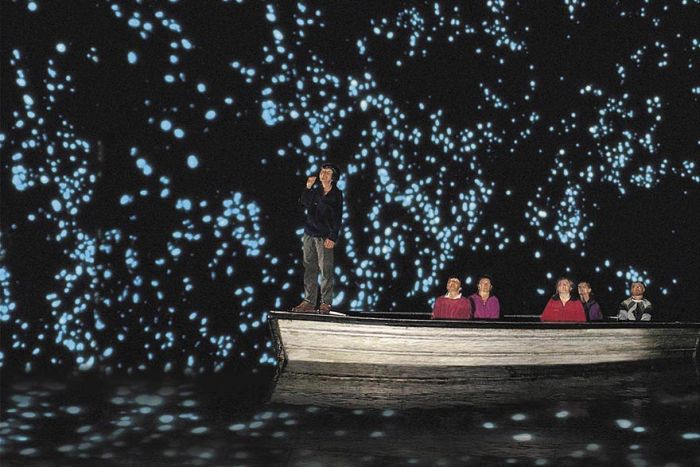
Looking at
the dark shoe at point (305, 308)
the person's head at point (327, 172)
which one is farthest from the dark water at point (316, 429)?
the person's head at point (327, 172)

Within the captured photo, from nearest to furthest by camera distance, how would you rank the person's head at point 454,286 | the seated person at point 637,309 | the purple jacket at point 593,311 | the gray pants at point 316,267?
the gray pants at point 316,267 < the person's head at point 454,286 < the purple jacket at point 593,311 < the seated person at point 637,309

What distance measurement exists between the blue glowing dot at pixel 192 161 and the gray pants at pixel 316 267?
1421 mm

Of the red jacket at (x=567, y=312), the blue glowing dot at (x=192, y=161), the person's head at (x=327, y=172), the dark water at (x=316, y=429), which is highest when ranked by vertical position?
the blue glowing dot at (x=192, y=161)

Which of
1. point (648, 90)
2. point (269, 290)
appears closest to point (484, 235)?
point (269, 290)

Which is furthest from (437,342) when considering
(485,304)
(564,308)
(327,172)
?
(327,172)

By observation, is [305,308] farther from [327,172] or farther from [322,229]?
[327,172]

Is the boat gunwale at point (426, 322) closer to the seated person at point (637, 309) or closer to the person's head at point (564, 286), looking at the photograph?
the person's head at point (564, 286)

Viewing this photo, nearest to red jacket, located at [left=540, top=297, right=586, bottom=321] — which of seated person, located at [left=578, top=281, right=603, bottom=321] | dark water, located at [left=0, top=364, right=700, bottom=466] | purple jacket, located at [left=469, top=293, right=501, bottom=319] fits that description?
seated person, located at [left=578, top=281, right=603, bottom=321]

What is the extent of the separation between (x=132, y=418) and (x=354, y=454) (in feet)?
5.87

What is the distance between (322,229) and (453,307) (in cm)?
153

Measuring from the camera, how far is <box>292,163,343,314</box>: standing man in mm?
6695

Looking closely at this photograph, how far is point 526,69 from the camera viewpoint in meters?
9.59

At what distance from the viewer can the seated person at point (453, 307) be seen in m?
7.27

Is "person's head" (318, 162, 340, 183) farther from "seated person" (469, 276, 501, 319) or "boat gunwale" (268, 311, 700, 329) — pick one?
"seated person" (469, 276, 501, 319)
